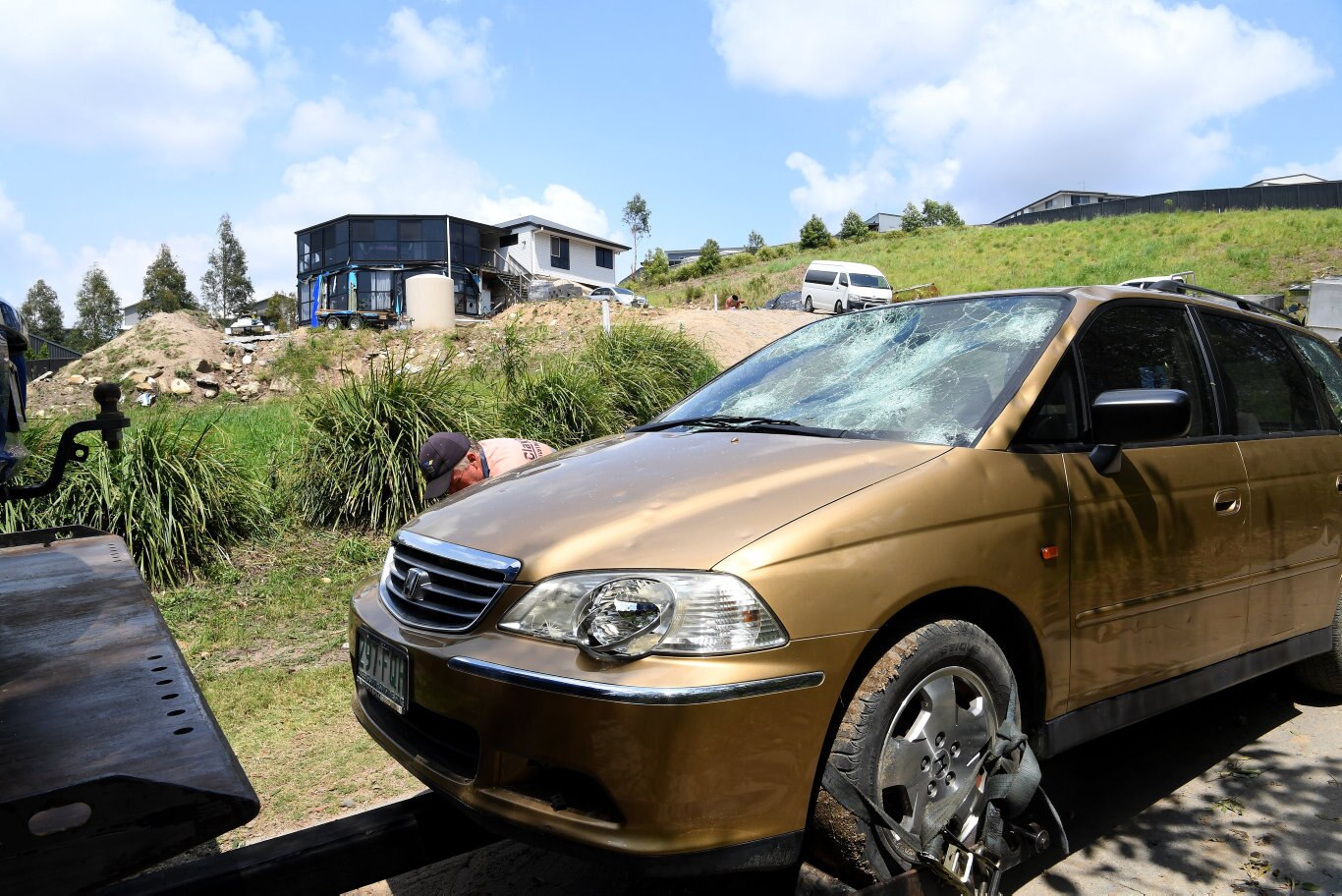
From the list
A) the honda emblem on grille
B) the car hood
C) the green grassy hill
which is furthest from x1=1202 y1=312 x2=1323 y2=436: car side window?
the green grassy hill

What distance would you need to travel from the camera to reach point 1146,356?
11.5 ft

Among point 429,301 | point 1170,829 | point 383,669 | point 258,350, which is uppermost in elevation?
point 429,301

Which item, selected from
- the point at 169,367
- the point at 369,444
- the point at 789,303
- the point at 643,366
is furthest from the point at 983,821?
the point at 789,303

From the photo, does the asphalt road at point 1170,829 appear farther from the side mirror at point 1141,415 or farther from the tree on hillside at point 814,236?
the tree on hillside at point 814,236

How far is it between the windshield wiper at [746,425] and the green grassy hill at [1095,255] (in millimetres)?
25266

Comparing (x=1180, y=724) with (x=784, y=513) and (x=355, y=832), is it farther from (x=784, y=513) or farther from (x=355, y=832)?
(x=355, y=832)

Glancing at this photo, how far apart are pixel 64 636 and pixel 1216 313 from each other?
4.29 metres

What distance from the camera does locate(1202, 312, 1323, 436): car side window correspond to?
3766 millimetres

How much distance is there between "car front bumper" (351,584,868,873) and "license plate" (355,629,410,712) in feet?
0.78

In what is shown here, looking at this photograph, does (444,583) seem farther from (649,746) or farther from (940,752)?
(940,752)

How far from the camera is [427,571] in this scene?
2.56 meters

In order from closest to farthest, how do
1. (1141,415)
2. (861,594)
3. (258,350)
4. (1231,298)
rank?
(861,594)
(1141,415)
(1231,298)
(258,350)

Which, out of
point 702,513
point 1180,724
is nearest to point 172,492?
point 702,513

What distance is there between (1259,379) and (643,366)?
27.2 ft
